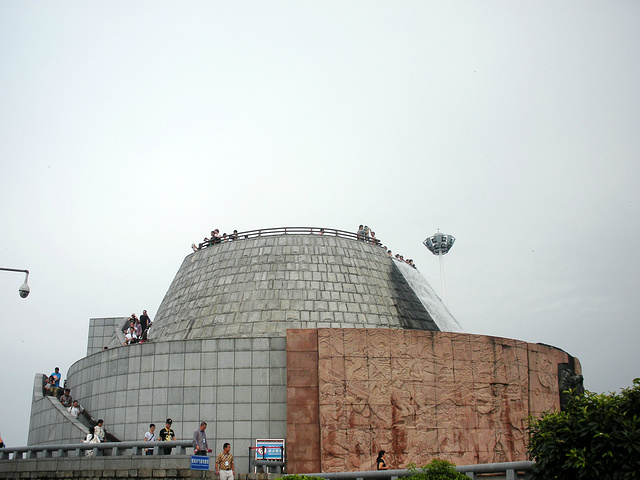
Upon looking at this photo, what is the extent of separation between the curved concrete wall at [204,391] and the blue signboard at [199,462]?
8.61m

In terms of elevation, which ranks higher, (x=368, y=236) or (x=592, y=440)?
(x=368, y=236)

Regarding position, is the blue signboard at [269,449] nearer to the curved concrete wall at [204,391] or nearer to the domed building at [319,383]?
the domed building at [319,383]

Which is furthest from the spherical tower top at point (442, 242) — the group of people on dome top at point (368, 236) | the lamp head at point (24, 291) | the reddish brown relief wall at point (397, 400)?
the lamp head at point (24, 291)

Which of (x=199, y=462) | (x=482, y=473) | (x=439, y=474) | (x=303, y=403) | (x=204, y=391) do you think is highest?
(x=204, y=391)

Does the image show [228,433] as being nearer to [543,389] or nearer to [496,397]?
[496,397]

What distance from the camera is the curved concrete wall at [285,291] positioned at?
30.6 m

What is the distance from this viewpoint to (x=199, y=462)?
1705 centimetres

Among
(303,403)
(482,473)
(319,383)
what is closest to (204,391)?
(303,403)

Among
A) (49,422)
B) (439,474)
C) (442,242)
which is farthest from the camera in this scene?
(442,242)

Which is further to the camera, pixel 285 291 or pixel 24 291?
pixel 285 291

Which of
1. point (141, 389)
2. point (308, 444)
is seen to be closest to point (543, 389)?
point (308, 444)

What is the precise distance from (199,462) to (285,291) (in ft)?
48.5

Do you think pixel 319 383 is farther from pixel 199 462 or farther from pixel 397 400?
pixel 199 462

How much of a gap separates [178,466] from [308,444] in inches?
311
